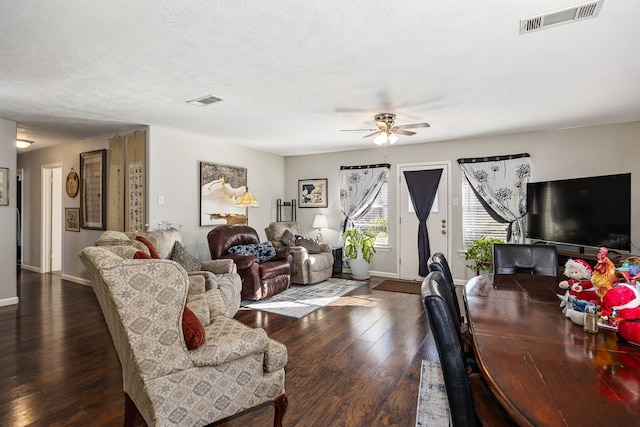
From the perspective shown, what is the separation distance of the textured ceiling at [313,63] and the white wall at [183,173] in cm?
→ 47

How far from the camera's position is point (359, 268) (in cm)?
598

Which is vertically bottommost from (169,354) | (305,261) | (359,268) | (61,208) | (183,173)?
(359,268)

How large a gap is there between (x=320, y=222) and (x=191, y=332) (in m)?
5.02

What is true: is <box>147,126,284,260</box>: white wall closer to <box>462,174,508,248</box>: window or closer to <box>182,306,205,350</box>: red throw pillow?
<box>182,306,205,350</box>: red throw pillow

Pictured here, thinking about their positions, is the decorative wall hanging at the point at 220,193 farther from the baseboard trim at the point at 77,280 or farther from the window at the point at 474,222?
the window at the point at 474,222

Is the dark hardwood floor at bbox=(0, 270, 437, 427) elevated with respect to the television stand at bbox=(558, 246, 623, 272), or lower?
lower

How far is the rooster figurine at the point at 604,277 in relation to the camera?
61.8 inches

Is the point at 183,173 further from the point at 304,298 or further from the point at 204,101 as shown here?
the point at 304,298

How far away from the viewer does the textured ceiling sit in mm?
1986

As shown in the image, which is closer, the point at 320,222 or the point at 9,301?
the point at 9,301

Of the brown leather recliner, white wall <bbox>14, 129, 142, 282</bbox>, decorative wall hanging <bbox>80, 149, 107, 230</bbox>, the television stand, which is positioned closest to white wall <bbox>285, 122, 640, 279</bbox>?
the television stand

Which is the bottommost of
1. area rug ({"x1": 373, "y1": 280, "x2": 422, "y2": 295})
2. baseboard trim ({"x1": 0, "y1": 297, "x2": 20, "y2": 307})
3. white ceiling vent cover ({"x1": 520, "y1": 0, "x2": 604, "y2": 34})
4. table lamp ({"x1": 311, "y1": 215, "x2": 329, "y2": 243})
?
area rug ({"x1": 373, "y1": 280, "x2": 422, "y2": 295})

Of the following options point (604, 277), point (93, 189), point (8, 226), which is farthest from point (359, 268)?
point (8, 226)

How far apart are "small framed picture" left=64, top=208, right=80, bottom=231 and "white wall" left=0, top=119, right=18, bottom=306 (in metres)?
1.19
